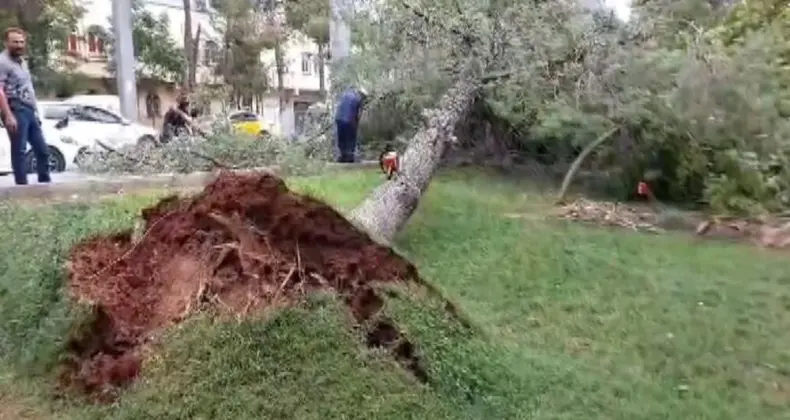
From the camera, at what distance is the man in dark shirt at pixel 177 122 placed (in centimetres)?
1341

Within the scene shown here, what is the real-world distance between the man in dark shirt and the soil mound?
309 inches

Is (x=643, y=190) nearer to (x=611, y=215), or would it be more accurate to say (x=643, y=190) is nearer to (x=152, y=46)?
(x=611, y=215)

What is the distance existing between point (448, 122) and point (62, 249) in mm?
5579

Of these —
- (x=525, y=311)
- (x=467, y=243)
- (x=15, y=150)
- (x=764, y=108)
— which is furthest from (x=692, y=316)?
(x=15, y=150)

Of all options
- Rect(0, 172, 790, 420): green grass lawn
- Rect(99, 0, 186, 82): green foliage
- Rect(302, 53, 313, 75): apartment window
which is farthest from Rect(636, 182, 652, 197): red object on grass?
Rect(302, 53, 313, 75): apartment window

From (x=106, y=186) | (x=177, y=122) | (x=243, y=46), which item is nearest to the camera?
(x=106, y=186)

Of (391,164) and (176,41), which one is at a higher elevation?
(176,41)

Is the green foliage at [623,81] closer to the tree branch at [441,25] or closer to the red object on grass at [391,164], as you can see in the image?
the tree branch at [441,25]

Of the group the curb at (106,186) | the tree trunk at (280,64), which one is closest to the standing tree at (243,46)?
the tree trunk at (280,64)

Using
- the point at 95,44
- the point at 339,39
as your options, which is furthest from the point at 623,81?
the point at 95,44

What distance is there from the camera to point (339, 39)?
1584 cm

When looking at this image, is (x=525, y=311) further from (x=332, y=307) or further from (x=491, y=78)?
(x=491, y=78)

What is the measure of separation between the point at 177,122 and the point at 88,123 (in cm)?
506

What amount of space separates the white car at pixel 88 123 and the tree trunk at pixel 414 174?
24.0 feet
